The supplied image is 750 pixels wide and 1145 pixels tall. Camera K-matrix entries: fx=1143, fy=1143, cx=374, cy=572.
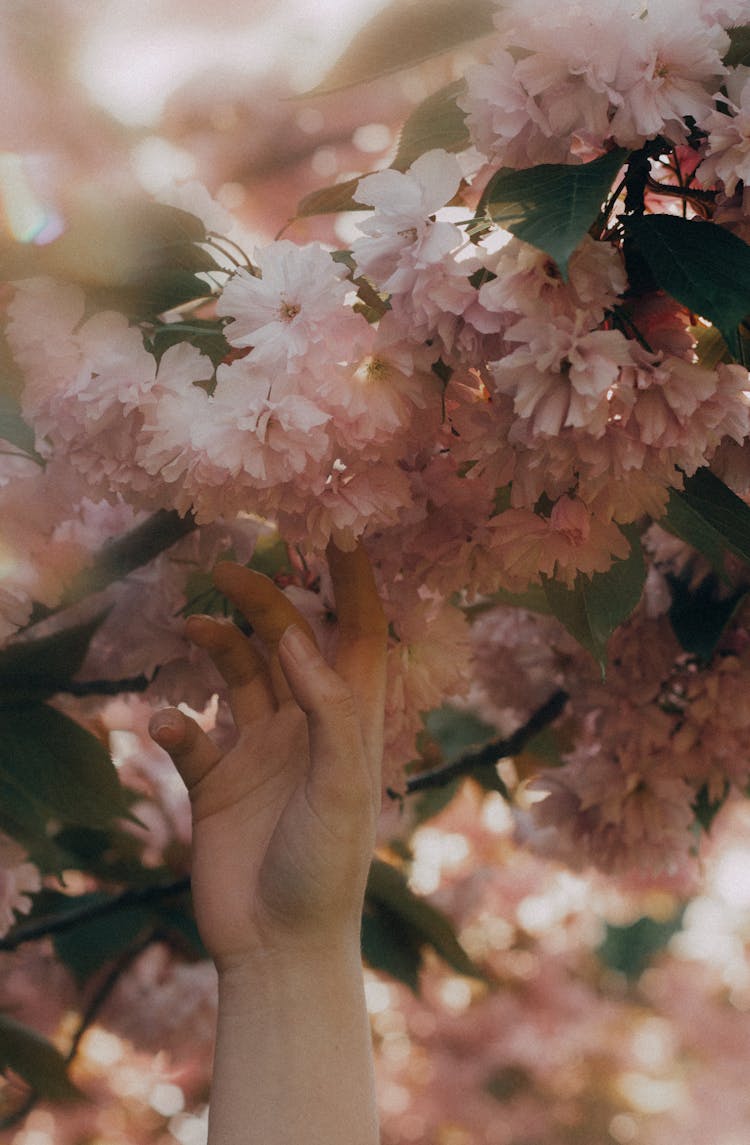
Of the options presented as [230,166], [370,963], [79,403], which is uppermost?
[79,403]

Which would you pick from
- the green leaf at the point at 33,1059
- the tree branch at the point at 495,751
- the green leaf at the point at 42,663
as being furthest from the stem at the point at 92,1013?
the green leaf at the point at 42,663

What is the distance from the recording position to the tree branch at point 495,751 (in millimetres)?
1342

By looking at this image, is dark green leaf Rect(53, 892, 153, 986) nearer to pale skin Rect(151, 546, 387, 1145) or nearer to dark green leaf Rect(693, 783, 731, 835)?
dark green leaf Rect(693, 783, 731, 835)

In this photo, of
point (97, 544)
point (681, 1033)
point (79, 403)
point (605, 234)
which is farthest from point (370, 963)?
point (681, 1033)

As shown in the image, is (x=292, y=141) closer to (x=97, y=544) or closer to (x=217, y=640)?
(x=97, y=544)

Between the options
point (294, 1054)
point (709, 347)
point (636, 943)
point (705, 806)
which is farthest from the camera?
point (636, 943)

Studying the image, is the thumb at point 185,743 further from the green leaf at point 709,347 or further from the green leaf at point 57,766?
the green leaf at point 709,347

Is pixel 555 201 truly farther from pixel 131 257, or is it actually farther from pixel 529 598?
pixel 529 598

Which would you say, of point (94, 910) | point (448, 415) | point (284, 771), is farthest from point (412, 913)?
point (448, 415)

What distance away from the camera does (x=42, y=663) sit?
0.98m

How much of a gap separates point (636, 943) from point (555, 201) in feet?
14.0

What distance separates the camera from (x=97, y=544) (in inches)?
37.4

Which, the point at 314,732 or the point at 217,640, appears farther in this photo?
the point at 217,640

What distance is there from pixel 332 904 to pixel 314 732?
115 millimetres
